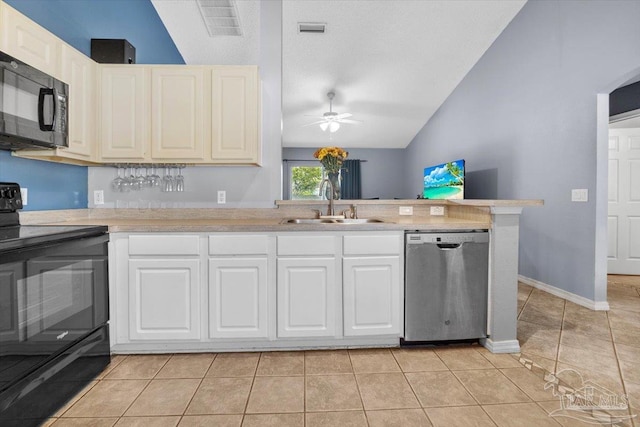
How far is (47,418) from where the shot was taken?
5.06ft

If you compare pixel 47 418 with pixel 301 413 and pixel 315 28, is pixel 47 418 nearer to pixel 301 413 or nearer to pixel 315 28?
pixel 301 413

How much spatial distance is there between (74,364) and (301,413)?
46.5 inches

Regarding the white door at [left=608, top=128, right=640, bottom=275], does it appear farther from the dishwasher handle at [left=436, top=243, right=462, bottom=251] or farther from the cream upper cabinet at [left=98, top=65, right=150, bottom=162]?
the cream upper cabinet at [left=98, top=65, right=150, bottom=162]

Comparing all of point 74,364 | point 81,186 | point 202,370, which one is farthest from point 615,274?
A: point 81,186

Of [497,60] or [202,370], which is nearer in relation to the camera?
[202,370]

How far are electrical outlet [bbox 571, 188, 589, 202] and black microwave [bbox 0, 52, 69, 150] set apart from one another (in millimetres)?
4282

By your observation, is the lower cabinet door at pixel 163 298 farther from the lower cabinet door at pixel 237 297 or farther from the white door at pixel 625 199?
the white door at pixel 625 199

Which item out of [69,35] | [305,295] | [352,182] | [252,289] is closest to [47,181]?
[69,35]

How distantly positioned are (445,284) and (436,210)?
0.82m

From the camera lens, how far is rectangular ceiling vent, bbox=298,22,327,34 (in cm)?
438

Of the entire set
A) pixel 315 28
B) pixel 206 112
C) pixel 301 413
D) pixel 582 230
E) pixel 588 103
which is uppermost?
pixel 315 28

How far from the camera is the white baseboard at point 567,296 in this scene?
3.11 metres

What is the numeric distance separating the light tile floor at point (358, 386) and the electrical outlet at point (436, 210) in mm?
1066

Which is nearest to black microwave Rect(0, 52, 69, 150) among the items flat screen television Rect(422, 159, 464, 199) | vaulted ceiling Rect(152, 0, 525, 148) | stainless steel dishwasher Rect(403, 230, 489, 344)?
stainless steel dishwasher Rect(403, 230, 489, 344)
